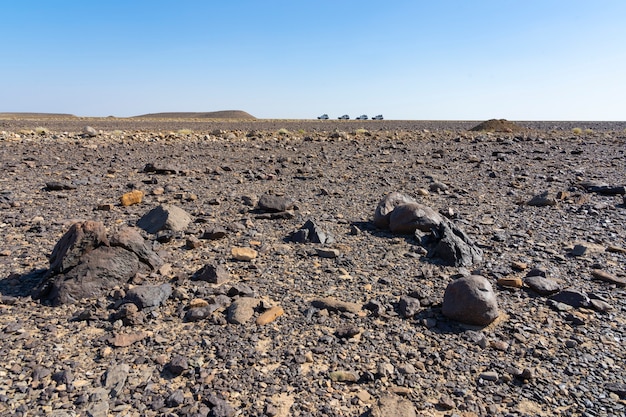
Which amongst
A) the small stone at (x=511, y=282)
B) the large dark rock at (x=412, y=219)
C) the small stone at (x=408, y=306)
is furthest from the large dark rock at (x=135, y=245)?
the small stone at (x=511, y=282)

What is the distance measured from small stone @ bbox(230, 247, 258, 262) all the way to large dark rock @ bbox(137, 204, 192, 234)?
43.1 inches

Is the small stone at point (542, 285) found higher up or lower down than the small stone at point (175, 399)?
higher up

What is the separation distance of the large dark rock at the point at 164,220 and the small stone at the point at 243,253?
109 centimetres

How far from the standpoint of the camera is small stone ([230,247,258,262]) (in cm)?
500

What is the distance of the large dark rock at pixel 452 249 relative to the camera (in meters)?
4.97

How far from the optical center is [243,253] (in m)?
5.07

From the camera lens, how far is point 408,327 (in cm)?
370

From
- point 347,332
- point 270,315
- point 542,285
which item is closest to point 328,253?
point 270,315

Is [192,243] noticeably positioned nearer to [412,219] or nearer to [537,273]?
[412,219]

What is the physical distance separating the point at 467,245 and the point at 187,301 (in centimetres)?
318

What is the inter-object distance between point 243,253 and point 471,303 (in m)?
2.51

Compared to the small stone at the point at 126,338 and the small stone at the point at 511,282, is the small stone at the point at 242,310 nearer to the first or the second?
the small stone at the point at 126,338

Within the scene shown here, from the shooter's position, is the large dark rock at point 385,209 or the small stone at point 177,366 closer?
the small stone at point 177,366

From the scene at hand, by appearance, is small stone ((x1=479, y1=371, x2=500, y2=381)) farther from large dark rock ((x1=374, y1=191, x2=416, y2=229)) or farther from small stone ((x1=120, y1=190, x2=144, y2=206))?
small stone ((x1=120, y1=190, x2=144, y2=206))
